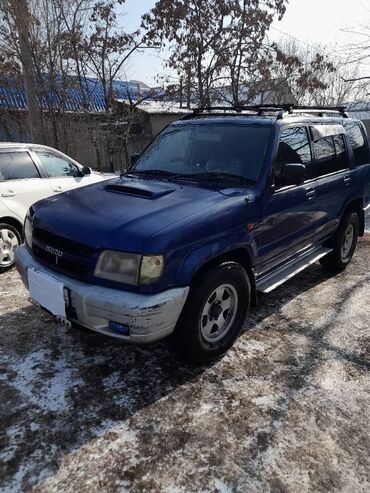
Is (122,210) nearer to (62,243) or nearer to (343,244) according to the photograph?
(62,243)

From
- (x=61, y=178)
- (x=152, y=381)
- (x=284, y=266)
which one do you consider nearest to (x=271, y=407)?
(x=152, y=381)

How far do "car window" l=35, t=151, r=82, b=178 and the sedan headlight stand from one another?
3636 millimetres

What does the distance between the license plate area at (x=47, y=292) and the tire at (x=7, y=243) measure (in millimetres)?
2310

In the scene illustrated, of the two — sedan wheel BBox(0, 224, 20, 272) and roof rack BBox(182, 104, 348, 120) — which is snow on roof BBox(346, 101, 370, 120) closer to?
roof rack BBox(182, 104, 348, 120)

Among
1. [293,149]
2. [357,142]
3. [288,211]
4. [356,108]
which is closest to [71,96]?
[357,142]

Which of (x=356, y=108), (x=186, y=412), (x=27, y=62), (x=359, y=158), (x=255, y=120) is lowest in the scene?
(x=186, y=412)

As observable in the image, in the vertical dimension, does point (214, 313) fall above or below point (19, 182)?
below

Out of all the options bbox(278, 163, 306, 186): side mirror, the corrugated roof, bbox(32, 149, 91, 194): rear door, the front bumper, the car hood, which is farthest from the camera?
the corrugated roof

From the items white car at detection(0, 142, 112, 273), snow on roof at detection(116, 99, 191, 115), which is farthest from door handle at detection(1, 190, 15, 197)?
snow on roof at detection(116, 99, 191, 115)

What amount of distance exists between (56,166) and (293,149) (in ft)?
12.1

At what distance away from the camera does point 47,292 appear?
9.23 feet

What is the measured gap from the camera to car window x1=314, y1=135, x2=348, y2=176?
427cm

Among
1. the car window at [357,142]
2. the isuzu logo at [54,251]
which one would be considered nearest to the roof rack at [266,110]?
the car window at [357,142]

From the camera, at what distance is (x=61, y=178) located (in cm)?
583
